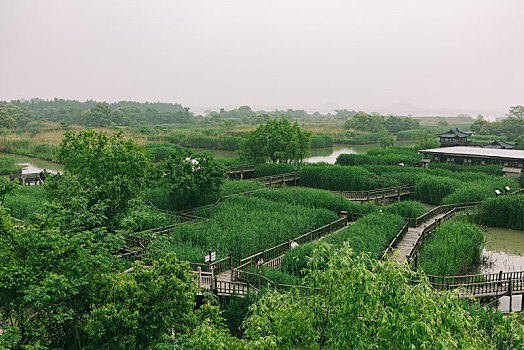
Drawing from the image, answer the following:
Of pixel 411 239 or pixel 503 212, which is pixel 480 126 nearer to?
pixel 503 212

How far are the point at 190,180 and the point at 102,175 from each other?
8101mm

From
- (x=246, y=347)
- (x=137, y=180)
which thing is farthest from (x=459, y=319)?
(x=137, y=180)

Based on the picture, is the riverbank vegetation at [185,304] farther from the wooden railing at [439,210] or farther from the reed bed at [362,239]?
the wooden railing at [439,210]

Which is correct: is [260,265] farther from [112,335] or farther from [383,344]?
[383,344]

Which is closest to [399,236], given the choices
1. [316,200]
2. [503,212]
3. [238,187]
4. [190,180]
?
[316,200]

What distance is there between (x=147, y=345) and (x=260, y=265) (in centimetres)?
883

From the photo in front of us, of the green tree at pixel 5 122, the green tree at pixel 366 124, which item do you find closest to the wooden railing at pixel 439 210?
the green tree at pixel 366 124

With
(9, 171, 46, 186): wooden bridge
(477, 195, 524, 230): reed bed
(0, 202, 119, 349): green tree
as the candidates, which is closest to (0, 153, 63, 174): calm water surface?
(9, 171, 46, 186): wooden bridge

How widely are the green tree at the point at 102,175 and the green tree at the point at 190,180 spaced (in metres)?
6.25

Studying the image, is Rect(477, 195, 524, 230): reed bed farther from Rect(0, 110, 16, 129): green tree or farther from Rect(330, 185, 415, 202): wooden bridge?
Rect(0, 110, 16, 129): green tree

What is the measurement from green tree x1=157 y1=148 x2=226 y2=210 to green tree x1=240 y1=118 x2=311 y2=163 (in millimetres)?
18216

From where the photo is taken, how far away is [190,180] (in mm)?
29031

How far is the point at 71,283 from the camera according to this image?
34.6 feet

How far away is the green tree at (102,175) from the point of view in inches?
792
